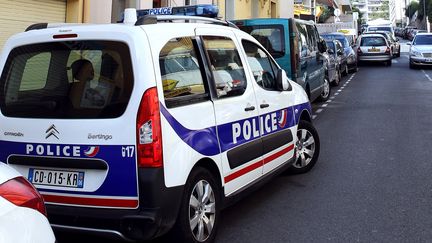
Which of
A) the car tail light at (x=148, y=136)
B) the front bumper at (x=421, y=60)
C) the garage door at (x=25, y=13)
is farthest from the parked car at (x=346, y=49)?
the car tail light at (x=148, y=136)

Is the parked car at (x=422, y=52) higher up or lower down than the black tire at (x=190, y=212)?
higher up

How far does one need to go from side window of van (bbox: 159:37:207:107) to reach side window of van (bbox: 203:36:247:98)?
0.23 metres

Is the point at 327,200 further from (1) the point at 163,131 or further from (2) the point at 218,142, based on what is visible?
(1) the point at 163,131

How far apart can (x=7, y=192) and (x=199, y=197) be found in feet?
6.45

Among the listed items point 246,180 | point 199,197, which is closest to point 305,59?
point 246,180

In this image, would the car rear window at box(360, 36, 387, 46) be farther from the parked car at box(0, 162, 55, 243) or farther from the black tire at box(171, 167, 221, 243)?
the parked car at box(0, 162, 55, 243)

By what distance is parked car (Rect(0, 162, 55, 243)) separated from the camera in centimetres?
227

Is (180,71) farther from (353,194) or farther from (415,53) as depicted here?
(415,53)

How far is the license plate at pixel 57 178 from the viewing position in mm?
3820

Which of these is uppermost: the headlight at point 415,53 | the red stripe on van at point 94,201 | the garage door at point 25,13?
the garage door at point 25,13

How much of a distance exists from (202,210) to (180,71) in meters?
1.13

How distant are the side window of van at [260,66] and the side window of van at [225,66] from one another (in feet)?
0.93

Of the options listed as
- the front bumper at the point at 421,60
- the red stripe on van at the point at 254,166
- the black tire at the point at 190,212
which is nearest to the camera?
the black tire at the point at 190,212

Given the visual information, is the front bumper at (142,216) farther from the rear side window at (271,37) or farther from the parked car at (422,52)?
the parked car at (422,52)
